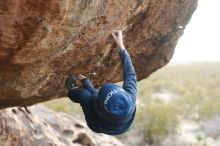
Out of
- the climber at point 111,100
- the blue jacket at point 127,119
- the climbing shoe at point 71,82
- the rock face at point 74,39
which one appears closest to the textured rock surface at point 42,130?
the rock face at point 74,39

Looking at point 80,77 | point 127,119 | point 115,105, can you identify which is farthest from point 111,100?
point 80,77

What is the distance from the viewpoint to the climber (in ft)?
21.6

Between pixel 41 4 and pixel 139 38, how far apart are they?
2.88m

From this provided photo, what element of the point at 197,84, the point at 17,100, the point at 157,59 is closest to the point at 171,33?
the point at 157,59

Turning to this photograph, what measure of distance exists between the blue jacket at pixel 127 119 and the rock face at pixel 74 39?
550mm

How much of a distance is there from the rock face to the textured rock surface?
1.31 m

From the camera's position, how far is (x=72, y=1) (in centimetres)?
589

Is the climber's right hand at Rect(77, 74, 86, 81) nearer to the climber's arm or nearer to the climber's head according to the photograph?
the climber's arm

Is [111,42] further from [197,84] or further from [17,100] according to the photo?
[197,84]

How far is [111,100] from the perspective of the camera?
6566mm

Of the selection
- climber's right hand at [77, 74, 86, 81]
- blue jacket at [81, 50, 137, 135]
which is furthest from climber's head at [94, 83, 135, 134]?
climber's right hand at [77, 74, 86, 81]

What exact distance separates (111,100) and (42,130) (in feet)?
14.4

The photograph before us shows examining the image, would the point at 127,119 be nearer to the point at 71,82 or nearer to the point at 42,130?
the point at 71,82

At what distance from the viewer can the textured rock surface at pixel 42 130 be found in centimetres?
995
